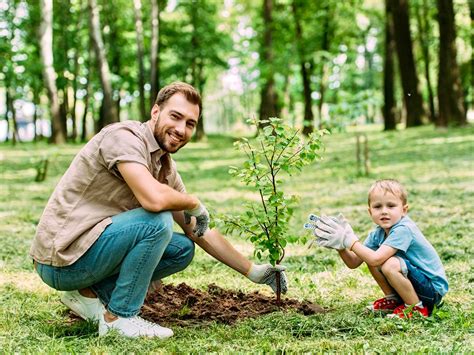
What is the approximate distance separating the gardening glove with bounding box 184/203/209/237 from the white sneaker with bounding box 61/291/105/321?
0.70m

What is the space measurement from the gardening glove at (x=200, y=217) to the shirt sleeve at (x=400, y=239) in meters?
1.04

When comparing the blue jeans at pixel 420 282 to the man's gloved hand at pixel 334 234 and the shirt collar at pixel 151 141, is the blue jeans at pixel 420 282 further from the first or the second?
the shirt collar at pixel 151 141

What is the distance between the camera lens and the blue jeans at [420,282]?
11.6 feet

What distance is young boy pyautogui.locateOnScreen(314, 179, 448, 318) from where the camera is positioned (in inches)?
137

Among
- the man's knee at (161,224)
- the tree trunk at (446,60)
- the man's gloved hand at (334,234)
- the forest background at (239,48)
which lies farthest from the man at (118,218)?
the tree trunk at (446,60)

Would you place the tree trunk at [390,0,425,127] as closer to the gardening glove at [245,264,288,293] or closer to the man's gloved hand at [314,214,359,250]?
the gardening glove at [245,264,288,293]

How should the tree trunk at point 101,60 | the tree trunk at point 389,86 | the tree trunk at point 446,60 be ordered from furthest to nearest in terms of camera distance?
the tree trunk at point 389,86, the tree trunk at point 446,60, the tree trunk at point 101,60

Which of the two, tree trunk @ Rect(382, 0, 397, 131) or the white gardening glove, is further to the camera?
tree trunk @ Rect(382, 0, 397, 131)

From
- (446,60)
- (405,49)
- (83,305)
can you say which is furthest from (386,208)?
(405,49)

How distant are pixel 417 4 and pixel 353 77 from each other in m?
15.6

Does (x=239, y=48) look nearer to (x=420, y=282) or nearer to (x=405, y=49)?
(x=405, y=49)

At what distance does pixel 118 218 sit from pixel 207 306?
991 millimetres

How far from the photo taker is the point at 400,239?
3523 mm

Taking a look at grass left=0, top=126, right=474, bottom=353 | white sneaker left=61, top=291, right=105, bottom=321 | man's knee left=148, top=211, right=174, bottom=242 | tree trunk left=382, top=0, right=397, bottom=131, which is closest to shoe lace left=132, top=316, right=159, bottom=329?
grass left=0, top=126, right=474, bottom=353
